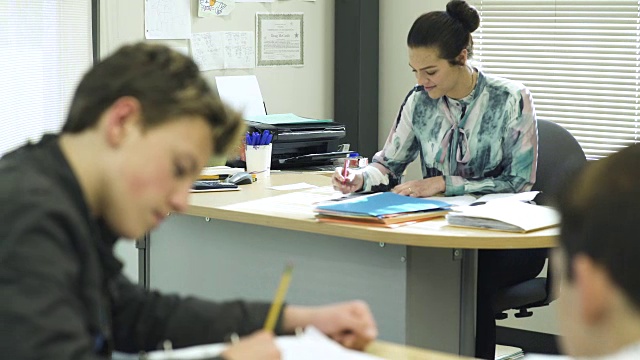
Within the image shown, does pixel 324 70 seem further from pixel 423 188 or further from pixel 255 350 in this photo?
pixel 255 350

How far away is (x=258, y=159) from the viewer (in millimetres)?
3520

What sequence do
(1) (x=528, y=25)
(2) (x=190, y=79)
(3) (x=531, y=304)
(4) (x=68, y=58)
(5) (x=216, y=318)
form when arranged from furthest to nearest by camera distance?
(1) (x=528, y=25) → (4) (x=68, y=58) → (3) (x=531, y=304) → (5) (x=216, y=318) → (2) (x=190, y=79)

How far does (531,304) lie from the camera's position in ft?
10.3

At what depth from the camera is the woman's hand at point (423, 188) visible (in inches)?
120

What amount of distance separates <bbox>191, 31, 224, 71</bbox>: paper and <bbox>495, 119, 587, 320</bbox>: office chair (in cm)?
137

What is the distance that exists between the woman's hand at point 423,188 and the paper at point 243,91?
3.62ft

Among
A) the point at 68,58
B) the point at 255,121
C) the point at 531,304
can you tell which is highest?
the point at 68,58

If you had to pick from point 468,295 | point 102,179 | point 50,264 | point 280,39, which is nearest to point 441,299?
point 468,295

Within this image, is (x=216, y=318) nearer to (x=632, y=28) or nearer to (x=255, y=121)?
(x=255, y=121)

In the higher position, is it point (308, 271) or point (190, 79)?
point (190, 79)

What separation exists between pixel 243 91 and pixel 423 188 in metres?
1.27

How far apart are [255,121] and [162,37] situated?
1.61 feet

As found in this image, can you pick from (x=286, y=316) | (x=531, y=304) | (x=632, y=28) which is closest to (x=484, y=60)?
(x=632, y=28)

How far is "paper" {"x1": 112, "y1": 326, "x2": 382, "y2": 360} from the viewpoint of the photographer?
4.87ft
